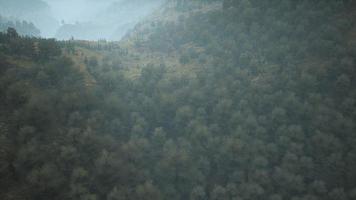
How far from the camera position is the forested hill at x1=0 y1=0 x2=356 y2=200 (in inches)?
2013

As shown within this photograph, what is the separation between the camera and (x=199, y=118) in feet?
239

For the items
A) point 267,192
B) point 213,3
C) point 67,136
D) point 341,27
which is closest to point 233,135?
point 267,192

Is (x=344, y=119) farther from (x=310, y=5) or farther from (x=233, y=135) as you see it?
(x=310, y=5)

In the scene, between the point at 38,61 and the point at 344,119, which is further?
the point at 38,61

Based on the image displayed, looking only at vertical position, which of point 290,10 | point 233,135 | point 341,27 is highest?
point 290,10

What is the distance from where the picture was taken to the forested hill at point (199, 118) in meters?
51.1

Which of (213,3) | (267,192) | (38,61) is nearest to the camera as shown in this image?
(267,192)

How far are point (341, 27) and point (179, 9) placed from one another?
342ft

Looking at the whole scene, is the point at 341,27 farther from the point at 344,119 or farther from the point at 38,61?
the point at 38,61

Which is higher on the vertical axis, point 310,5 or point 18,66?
point 310,5

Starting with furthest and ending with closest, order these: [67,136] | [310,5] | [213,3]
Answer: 1. [213,3]
2. [310,5]
3. [67,136]

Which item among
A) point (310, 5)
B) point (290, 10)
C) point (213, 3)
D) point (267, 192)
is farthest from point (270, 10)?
point (267, 192)

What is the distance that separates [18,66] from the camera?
70.5m

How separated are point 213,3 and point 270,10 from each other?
52.1 m
